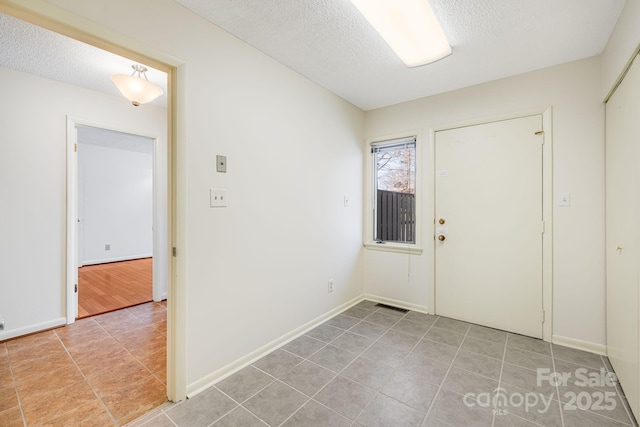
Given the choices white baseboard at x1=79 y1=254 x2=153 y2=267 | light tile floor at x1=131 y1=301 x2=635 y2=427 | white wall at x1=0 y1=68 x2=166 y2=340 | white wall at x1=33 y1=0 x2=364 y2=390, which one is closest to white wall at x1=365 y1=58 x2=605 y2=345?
light tile floor at x1=131 y1=301 x2=635 y2=427

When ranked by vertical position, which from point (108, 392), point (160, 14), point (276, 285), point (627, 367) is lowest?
point (108, 392)

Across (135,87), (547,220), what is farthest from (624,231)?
(135,87)

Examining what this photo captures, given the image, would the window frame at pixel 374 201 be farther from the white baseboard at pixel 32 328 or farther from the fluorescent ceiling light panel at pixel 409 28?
the white baseboard at pixel 32 328

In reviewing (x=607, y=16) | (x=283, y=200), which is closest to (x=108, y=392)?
(x=283, y=200)

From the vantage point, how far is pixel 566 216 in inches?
92.0

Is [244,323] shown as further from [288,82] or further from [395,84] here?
[395,84]

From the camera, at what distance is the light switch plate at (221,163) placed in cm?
192

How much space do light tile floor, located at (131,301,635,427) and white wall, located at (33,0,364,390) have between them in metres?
0.25

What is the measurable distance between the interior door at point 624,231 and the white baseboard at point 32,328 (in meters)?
4.56

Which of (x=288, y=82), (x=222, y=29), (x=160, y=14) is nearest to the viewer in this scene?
(x=160, y=14)

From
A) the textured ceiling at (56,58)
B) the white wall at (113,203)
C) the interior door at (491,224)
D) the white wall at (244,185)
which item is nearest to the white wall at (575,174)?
the interior door at (491,224)

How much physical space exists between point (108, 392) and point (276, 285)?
4.23ft

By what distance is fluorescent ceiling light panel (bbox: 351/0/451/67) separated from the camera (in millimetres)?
1649

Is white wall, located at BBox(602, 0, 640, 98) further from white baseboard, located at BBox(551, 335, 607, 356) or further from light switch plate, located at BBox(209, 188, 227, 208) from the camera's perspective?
light switch plate, located at BBox(209, 188, 227, 208)
